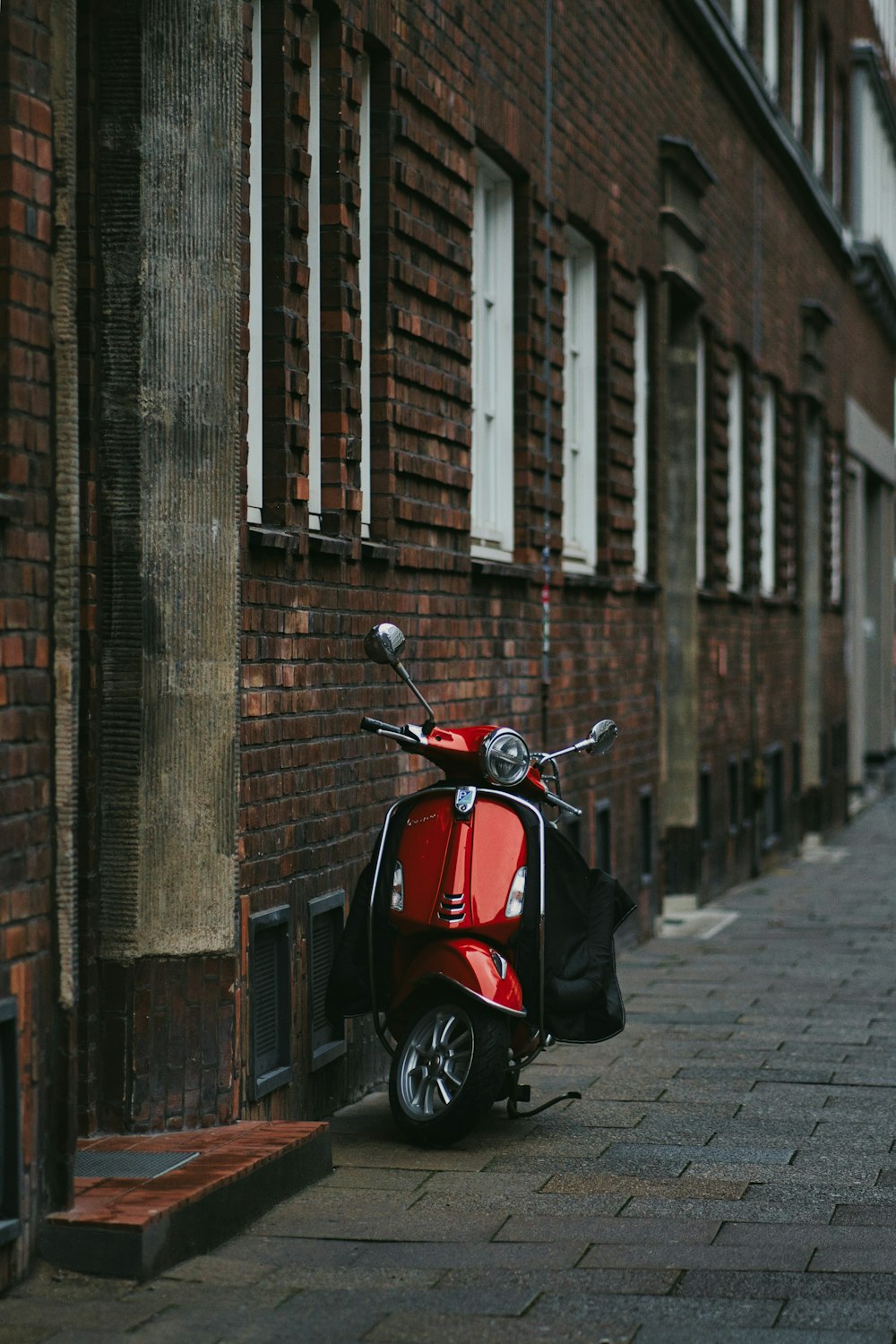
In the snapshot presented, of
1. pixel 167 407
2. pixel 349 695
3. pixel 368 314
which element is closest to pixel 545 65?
pixel 368 314

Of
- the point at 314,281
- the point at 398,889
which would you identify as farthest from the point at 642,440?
the point at 398,889

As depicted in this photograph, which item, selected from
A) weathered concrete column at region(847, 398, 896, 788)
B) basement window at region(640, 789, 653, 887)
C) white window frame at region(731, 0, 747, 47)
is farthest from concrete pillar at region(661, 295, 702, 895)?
weathered concrete column at region(847, 398, 896, 788)

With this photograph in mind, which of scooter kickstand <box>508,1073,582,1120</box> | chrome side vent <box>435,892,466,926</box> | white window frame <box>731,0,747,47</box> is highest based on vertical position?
white window frame <box>731,0,747,47</box>

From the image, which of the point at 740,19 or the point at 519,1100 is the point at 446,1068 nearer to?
the point at 519,1100

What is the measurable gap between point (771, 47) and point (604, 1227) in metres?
15.3

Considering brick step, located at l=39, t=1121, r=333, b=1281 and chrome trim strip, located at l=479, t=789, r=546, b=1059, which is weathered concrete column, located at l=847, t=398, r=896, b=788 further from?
brick step, located at l=39, t=1121, r=333, b=1281

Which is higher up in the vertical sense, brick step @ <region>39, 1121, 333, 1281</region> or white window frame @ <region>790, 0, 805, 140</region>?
white window frame @ <region>790, 0, 805, 140</region>

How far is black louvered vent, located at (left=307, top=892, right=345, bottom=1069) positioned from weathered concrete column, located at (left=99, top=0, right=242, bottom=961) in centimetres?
104

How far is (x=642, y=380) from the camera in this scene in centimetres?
1415

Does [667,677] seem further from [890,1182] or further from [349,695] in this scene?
[890,1182]

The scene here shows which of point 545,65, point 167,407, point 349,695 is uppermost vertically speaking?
point 545,65

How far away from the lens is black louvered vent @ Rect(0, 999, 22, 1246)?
17.2 feet

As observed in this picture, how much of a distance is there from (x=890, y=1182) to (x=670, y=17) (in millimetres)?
9522

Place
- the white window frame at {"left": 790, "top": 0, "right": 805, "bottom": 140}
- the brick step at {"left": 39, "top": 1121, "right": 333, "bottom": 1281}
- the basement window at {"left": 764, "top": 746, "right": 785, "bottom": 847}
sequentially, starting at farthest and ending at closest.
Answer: the white window frame at {"left": 790, "top": 0, "right": 805, "bottom": 140} → the basement window at {"left": 764, "top": 746, "right": 785, "bottom": 847} → the brick step at {"left": 39, "top": 1121, "right": 333, "bottom": 1281}
